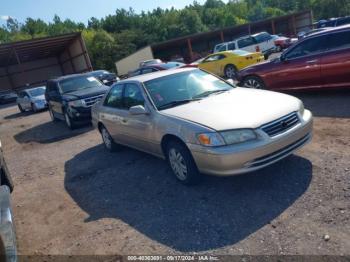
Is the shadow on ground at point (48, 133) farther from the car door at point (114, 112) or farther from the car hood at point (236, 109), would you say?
the car hood at point (236, 109)

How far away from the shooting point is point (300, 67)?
8406 mm

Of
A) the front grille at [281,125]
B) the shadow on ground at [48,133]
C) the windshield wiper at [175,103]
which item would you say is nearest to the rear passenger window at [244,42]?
the shadow on ground at [48,133]

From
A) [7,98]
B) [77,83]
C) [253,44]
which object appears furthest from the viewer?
[7,98]

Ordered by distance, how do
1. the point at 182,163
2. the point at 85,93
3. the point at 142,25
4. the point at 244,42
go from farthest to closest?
the point at 142,25 → the point at 244,42 → the point at 85,93 → the point at 182,163

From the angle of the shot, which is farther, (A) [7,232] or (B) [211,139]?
(B) [211,139]

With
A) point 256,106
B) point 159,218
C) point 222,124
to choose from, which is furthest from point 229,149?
point 159,218

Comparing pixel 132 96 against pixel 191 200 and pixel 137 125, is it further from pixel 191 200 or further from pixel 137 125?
pixel 191 200

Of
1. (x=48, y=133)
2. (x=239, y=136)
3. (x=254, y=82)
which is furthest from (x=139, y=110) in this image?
(x=48, y=133)

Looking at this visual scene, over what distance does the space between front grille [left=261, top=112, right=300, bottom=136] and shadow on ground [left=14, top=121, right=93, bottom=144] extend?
24.7ft

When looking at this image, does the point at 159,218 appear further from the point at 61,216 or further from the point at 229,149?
the point at 61,216

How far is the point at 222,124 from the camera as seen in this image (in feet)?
14.2

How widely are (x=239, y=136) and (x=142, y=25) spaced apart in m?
68.4

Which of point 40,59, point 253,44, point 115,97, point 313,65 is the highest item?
point 40,59

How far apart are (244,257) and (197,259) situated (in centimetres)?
45
